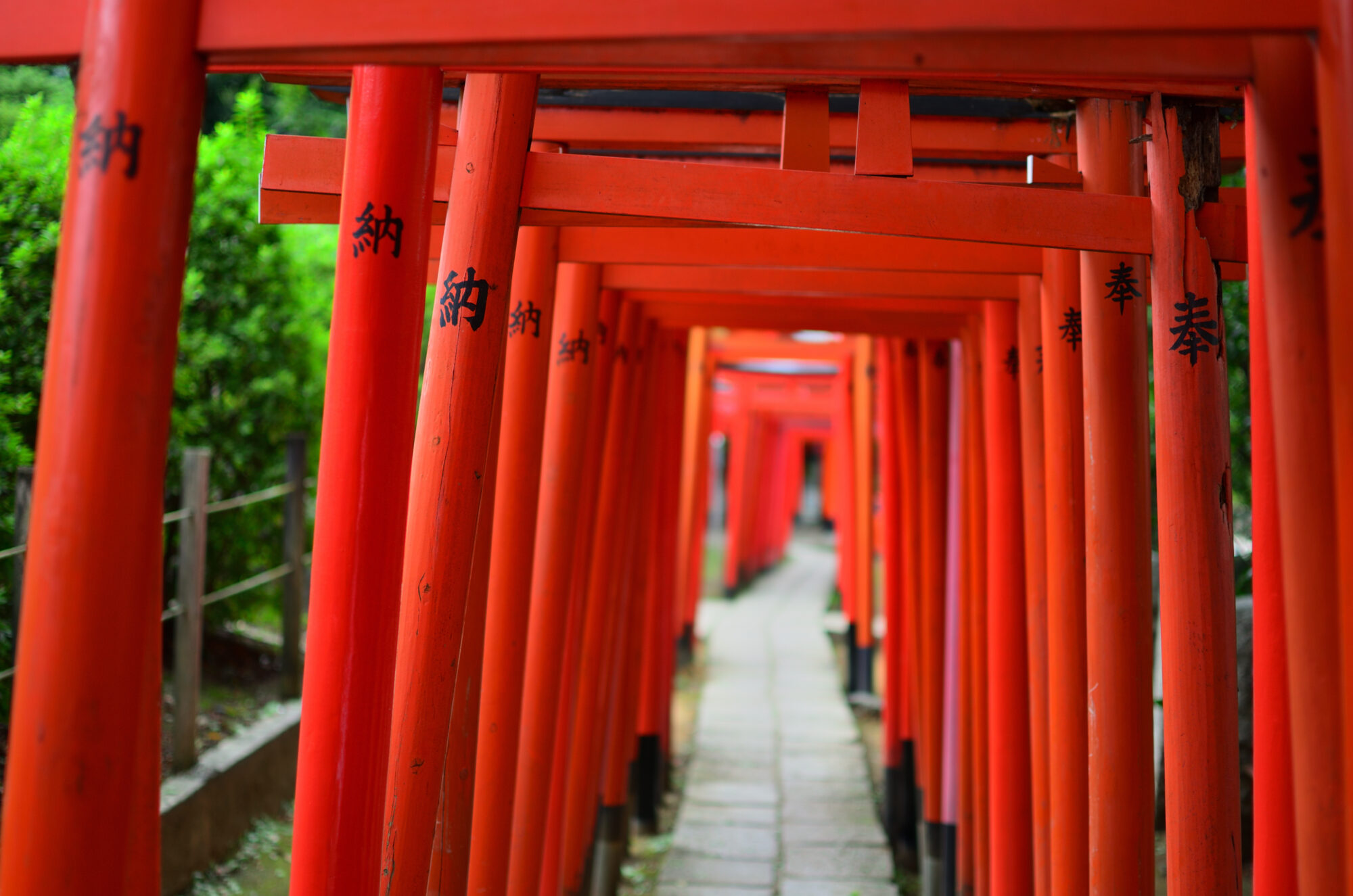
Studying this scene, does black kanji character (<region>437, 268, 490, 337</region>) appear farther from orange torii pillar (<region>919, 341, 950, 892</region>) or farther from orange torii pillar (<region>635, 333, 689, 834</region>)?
orange torii pillar (<region>635, 333, 689, 834</region>)

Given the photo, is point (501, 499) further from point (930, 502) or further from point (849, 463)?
point (849, 463)

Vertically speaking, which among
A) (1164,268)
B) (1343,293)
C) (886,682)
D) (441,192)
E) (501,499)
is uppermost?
(441,192)

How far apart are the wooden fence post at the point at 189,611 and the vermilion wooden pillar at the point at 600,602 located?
1870 mm

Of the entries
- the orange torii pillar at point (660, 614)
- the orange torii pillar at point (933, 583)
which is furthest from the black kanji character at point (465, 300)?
the orange torii pillar at point (660, 614)

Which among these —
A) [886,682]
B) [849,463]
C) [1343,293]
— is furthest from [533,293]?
[849,463]

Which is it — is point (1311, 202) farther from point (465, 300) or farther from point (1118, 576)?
point (465, 300)

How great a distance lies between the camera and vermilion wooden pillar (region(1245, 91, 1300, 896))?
2.02 metres

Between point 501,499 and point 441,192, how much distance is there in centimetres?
95

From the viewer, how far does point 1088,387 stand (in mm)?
2711

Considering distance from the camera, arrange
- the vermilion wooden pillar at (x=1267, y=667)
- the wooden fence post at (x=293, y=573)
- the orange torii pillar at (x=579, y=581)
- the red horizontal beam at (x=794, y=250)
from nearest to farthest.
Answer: the vermilion wooden pillar at (x=1267, y=667)
the red horizontal beam at (x=794, y=250)
the orange torii pillar at (x=579, y=581)
the wooden fence post at (x=293, y=573)

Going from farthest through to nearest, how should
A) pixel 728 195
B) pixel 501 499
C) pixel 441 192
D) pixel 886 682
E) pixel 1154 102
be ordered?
pixel 886 682
pixel 501 499
pixel 441 192
pixel 1154 102
pixel 728 195

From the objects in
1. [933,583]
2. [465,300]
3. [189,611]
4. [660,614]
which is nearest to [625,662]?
[660,614]

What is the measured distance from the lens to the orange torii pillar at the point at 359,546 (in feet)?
6.64

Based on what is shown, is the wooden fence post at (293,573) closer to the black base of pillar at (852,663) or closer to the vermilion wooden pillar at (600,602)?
the vermilion wooden pillar at (600,602)
